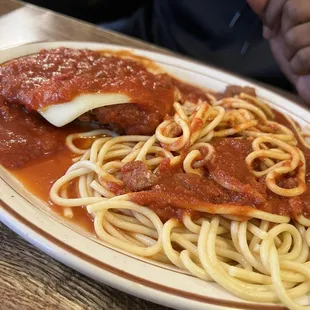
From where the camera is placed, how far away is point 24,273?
5.93 ft

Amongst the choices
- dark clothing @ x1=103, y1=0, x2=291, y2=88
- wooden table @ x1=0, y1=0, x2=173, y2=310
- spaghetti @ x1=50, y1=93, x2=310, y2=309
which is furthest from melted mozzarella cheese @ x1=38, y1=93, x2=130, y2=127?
dark clothing @ x1=103, y1=0, x2=291, y2=88

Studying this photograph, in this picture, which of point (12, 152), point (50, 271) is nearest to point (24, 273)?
point (50, 271)

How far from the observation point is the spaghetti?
186 centimetres

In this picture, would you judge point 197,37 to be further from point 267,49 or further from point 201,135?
point 201,135

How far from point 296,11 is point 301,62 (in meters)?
0.33

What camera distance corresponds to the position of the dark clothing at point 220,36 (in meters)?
4.03

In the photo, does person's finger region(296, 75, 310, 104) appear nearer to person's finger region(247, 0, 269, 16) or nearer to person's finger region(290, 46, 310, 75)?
person's finger region(290, 46, 310, 75)

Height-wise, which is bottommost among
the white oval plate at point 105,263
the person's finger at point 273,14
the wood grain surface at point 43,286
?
the wood grain surface at point 43,286

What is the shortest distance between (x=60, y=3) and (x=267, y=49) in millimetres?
2447

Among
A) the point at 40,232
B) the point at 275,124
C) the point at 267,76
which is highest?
the point at 40,232

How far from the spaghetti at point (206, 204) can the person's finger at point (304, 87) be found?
113 centimetres

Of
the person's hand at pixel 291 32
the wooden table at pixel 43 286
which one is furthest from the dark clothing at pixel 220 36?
the wooden table at pixel 43 286

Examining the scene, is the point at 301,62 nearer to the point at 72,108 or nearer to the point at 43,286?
the point at 72,108

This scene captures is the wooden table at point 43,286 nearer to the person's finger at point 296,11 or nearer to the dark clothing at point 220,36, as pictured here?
the person's finger at point 296,11
